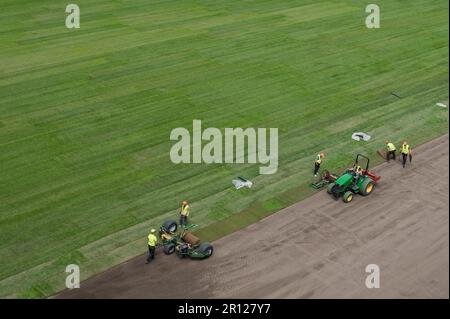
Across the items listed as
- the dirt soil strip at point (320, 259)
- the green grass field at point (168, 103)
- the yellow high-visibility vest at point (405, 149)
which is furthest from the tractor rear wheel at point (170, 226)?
the yellow high-visibility vest at point (405, 149)

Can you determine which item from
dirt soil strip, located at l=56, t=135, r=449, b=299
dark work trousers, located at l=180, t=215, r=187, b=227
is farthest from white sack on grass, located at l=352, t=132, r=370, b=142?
dark work trousers, located at l=180, t=215, r=187, b=227

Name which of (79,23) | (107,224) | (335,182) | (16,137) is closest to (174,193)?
(107,224)

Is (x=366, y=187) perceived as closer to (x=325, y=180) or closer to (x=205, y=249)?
(x=325, y=180)

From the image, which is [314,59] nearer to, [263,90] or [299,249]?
[263,90]

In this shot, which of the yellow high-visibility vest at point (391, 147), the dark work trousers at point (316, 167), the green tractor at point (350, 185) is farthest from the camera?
the yellow high-visibility vest at point (391, 147)

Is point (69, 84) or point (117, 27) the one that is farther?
point (117, 27)

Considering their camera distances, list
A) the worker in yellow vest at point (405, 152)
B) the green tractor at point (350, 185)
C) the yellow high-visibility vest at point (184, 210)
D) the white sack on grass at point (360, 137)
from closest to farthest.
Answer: the yellow high-visibility vest at point (184, 210) → the green tractor at point (350, 185) → the worker in yellow vest at point (405, 152) → the white sack on grass at point (360, 137)

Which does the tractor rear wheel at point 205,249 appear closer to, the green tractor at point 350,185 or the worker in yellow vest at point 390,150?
the green tractor at point 350,185
